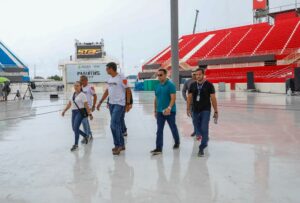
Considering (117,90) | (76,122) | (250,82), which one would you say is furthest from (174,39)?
(117,90)

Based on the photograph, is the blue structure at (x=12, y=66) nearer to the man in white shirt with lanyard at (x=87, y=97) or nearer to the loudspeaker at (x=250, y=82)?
the loudspeaker at (x=250, y=82)

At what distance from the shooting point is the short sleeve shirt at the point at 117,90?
6.39 metres

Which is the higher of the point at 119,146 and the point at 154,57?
the point at 154,57

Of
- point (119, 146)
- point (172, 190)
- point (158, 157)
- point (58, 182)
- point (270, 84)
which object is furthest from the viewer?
point (270, 84)

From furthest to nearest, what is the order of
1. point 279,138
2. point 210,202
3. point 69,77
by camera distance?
1. point 69,77
2. point 279,138
3. point 210,202

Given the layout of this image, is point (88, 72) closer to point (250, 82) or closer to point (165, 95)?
point (250, 82)

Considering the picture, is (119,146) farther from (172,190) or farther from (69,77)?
(69,77)

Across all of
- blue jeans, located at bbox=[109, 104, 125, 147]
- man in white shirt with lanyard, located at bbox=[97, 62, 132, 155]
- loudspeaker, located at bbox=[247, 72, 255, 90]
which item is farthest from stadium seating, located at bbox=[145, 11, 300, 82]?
blue jeans, located at bbox=[109, 104, 125, 147]

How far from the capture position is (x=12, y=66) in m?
60.1

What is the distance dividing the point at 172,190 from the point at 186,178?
549 millimetres

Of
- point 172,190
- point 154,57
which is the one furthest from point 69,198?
point 154,57

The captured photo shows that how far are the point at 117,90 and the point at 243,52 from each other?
4585cm

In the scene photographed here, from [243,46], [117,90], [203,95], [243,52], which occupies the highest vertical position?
[243,46]

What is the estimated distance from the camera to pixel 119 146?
6367mm
